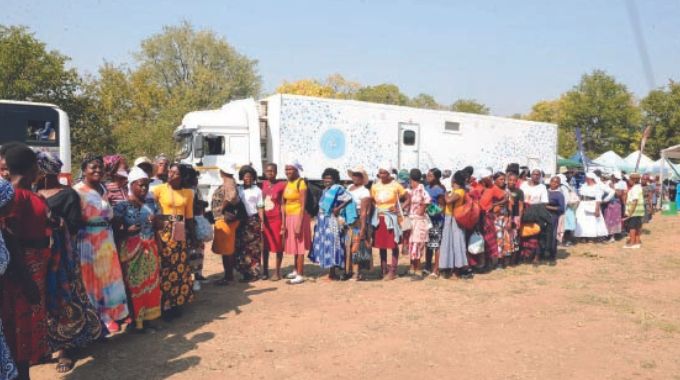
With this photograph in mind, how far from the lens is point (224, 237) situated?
668 cm

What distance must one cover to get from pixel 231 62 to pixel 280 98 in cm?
2518

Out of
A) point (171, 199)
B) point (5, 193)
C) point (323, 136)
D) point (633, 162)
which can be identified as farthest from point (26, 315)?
point (633, 162)

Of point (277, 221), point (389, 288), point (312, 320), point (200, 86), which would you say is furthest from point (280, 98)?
point (200, 86)

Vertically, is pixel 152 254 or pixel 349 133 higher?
pixel 349 133

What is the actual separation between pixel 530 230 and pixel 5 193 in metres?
7.61

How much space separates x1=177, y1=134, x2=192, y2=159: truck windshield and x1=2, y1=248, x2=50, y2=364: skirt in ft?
35.5

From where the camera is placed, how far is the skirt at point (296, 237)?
6.98m

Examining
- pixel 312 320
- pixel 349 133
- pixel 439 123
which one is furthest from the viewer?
pixel 439 123

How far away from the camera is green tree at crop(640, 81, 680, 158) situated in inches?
1282

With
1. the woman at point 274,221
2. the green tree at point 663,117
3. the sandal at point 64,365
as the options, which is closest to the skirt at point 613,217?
the woman at point 274,221

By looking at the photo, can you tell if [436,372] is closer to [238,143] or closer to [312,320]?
[312,320]

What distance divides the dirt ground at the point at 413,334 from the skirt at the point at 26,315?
802 millimetres

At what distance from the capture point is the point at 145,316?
4.92 m

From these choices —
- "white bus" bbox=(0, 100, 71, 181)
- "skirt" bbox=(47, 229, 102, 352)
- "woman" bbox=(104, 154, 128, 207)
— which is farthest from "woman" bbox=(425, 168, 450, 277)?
"white bus" bbox=(0, 100, 71, 181)
